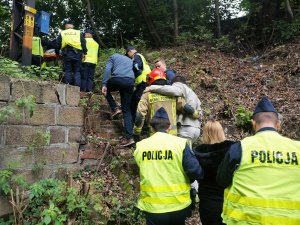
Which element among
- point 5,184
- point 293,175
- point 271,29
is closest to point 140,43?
point 271,29

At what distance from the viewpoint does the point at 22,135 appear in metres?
5.28

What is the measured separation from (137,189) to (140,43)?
10.7 metres

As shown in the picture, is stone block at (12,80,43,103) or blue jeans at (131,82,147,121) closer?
stone block at (12,80,43,103)

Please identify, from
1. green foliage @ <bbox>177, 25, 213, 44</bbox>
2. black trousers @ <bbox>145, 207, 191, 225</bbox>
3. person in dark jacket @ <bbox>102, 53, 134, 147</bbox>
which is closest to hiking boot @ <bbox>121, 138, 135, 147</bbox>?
person in dark jacket @ <bbox>102, 53, 134, 147</bbox>

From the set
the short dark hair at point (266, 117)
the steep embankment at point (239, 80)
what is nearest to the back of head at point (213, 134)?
the short dark hair at point (266, 117)

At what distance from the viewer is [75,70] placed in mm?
8516

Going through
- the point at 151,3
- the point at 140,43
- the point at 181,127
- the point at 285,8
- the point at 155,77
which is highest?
the point at 151,3

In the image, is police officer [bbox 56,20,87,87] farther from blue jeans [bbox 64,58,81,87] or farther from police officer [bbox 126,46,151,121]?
police officer [bbox 126,46,151,121]

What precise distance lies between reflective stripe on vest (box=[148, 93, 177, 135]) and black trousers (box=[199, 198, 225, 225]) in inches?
77.3

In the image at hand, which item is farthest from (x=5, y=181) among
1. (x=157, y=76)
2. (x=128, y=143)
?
(x=157, y=76)

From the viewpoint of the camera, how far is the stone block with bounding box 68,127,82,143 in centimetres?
601

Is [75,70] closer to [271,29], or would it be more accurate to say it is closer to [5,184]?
[5,184]

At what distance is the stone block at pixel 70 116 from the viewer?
5832 mm

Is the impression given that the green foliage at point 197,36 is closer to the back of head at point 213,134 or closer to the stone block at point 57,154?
the stone block at point 57,154
